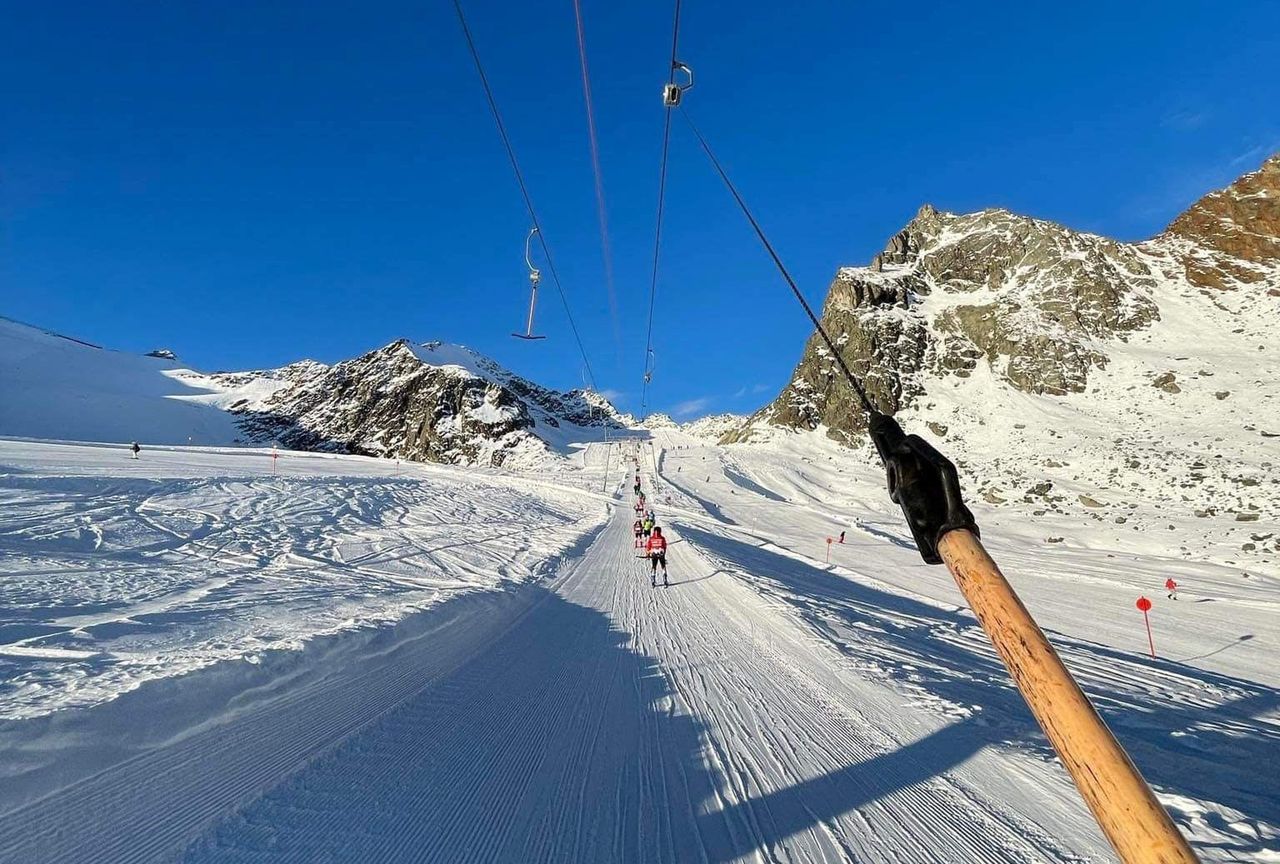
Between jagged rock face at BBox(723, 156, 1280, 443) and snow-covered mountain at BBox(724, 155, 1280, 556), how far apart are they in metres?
0.29

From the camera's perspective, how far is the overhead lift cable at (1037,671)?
1173 mm

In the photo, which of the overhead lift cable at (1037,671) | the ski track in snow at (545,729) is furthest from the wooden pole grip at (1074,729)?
the ski track in snow at (545,729)

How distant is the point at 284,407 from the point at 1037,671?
199 m

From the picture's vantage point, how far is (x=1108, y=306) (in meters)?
81.8

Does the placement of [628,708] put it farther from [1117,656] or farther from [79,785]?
[1117,656]

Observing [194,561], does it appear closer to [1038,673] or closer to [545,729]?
[545,729]

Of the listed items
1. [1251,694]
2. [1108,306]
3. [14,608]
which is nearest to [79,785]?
[14,608]

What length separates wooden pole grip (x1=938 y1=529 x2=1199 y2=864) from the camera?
116 cm

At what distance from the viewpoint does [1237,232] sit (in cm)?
8388

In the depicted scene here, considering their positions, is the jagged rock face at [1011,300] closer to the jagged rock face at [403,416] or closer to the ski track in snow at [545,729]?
the jagged rock face at [403,416]

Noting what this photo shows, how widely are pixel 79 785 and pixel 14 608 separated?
7.11 m

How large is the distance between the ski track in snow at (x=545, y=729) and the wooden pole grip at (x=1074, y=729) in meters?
3.17

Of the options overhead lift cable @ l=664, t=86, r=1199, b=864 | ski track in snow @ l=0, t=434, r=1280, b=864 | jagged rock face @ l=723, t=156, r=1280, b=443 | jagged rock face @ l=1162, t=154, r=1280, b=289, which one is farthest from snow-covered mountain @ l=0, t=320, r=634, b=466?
overhead lift cable @ l=664, t=86, r=1199, b=864

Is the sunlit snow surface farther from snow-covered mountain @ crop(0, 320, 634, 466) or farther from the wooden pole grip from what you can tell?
snow-covered mountain @ crop(0, 320, 634, 466)
